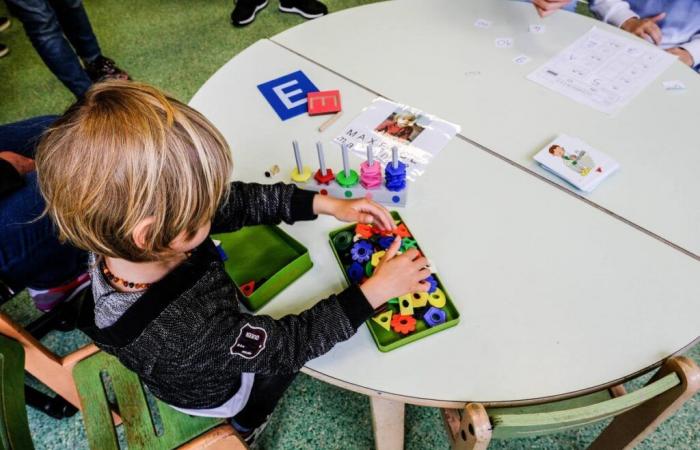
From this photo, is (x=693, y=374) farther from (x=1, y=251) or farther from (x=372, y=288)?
(x=1, y=251)

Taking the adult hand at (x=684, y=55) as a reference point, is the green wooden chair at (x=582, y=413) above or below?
below

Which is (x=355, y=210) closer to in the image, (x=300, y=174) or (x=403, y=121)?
(x=300, y=174)

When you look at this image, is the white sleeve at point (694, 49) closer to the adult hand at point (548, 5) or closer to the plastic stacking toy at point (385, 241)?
the adult hand at point (548, 5)

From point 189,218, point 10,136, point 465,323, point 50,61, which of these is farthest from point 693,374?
point 50,61

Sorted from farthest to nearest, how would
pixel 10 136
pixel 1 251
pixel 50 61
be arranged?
pixel 50 61 < pixel 10 136 < pixel 1 251

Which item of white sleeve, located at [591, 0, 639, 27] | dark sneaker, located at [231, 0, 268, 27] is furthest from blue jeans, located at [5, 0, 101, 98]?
white sleeve, located at [591, 0, 639, 27]

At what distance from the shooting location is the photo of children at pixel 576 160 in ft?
3.06

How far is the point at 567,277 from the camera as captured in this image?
0.79 meters

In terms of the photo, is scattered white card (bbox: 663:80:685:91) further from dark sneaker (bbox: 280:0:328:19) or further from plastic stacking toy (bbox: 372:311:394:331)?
dark sneaker (bbox: 280:0:328:19)

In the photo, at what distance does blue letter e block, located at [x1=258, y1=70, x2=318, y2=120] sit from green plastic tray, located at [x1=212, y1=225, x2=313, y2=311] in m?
0.35

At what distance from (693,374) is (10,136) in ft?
5.15

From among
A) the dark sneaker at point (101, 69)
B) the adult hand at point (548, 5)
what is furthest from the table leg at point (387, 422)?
the dark sneaker at point (101, 69)

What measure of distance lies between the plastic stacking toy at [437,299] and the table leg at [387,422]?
218 millimetres

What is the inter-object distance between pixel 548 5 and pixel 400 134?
61 cm
